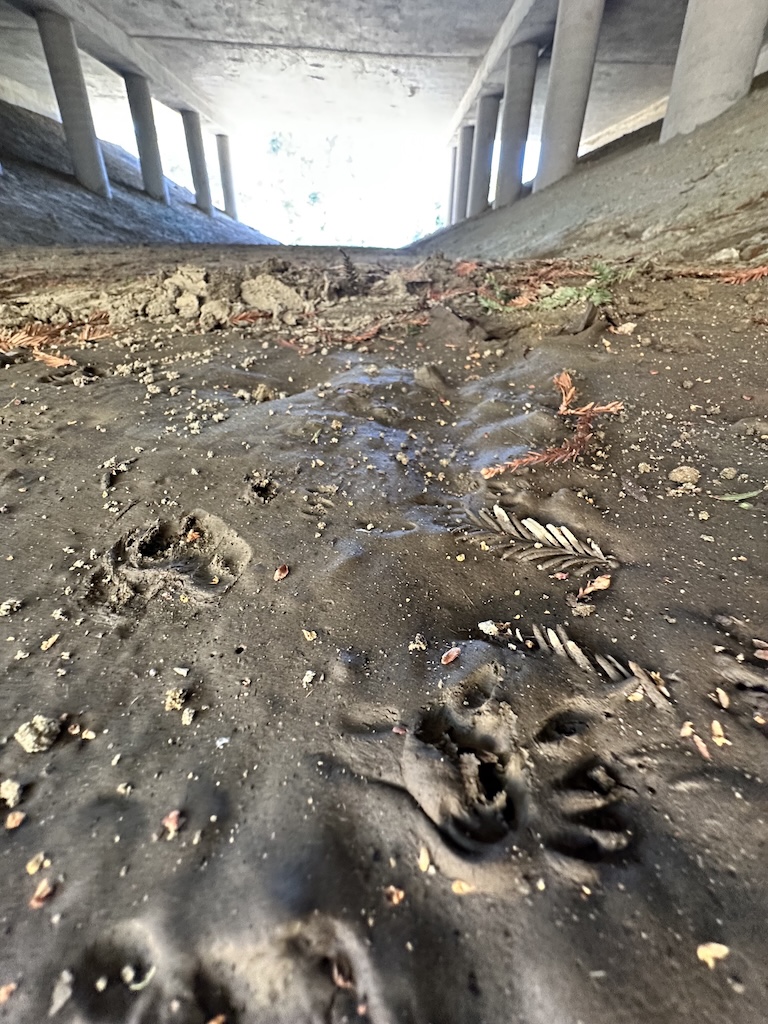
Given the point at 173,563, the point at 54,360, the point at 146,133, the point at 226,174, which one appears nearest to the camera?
the point at 173,563

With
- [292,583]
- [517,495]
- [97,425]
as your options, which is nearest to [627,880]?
[292,583]

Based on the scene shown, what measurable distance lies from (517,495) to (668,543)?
60cm

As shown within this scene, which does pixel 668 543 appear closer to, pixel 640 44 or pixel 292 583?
pixel 292 583

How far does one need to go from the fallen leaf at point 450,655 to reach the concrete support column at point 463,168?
19.8 metres

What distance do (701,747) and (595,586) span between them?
1.95ft

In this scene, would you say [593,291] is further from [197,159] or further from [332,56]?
[197,159]

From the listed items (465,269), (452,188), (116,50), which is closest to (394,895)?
(465,269)

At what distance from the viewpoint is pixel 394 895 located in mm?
1015

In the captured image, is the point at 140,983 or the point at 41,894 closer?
the point at 140,983

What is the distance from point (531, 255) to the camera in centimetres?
740

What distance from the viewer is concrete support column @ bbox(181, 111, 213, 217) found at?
19.6 metres

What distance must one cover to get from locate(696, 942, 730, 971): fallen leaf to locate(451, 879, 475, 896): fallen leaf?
397 mm

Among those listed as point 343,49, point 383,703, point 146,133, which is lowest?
point 383,703

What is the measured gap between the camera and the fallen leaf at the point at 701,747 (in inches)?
47.7
